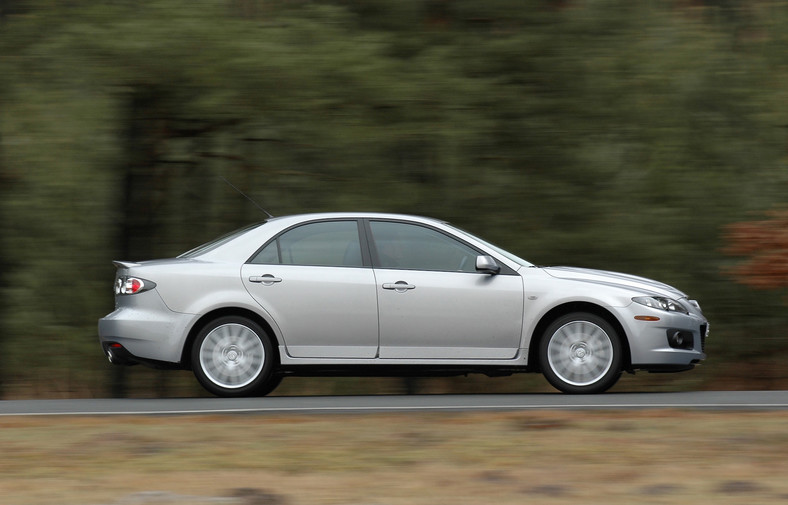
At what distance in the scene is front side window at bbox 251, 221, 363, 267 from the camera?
10.3 meters

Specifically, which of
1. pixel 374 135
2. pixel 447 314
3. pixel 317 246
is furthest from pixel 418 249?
pixel 374 135

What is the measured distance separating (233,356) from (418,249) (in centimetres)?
182

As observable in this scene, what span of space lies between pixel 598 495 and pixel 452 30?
818cm

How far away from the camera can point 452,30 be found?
44.4 ft

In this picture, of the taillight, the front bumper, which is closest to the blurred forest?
the taillight

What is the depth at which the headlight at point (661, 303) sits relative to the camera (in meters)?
10.2

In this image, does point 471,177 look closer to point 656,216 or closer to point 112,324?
point 656,216

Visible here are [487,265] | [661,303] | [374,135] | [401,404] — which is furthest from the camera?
[374,135]

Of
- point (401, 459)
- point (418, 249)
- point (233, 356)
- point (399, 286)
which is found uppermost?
point (418, 249)

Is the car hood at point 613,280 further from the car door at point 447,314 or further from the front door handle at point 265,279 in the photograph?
the front door handle at point 265,279

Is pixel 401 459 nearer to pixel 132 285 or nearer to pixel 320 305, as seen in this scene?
pixel 320 305

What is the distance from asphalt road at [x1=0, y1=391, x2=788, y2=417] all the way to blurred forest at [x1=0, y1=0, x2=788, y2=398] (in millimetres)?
3510

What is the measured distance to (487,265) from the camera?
10.1 metres

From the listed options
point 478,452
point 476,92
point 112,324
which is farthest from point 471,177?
point 478,452
